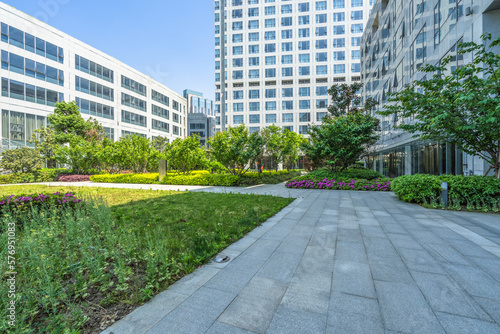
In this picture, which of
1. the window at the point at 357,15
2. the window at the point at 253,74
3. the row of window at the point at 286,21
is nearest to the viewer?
the window at the point at 357,15

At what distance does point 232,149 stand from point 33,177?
19109 millimetres

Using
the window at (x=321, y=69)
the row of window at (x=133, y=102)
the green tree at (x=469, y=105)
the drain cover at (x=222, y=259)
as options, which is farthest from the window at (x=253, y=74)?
the drain cover at (x=222, y=259)

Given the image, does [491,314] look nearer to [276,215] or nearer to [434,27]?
[276,215]

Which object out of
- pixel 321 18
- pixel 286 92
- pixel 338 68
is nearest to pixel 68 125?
pixel 286 92

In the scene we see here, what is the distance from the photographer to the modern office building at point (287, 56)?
157 feet

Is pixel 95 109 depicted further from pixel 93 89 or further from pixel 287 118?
pixel 287 118

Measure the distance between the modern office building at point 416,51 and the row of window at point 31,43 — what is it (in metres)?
39.1

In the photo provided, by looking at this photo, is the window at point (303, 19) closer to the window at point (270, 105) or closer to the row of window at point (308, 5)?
the row of window at point (308, 5)

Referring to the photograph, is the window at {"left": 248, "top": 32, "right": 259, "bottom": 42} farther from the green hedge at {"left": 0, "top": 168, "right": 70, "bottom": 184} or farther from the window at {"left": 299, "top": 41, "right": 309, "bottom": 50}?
the green hedge at {"left": 0, "top": 168, "right": 70, "bottom": 184}

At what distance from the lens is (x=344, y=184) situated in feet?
46.4

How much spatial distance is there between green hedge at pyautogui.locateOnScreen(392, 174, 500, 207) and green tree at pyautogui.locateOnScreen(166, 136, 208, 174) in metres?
14.8

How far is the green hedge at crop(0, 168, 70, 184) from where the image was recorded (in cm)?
1928

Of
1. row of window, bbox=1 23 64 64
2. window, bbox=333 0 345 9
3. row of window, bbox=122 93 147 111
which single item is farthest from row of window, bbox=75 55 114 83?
window, bbox=333 0 345 9

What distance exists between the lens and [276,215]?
7.08 meters
